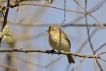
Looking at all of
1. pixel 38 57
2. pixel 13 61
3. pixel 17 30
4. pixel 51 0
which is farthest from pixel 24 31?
pixel 51 0

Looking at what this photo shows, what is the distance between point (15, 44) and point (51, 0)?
4407mm

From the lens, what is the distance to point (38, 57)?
5.47 m

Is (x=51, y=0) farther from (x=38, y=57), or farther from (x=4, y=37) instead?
(x=38, y=57)

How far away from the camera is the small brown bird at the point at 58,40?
436 centimetres

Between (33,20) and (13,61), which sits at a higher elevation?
(33,20)

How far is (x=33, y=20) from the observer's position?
667cm

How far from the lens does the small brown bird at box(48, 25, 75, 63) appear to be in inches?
172

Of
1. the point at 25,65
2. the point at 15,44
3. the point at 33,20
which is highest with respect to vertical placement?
the point at 33,20

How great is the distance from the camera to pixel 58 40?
443cm

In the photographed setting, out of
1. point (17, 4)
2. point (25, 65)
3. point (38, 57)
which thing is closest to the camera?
point (17, 4)

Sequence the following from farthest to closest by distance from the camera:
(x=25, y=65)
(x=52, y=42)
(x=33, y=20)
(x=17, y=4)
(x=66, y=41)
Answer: (x=33, y=20), (x=25, y=65), (x=66, y=41), (x=52, y=42), (x=17, y=4)

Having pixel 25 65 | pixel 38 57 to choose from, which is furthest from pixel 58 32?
pixel 25 65

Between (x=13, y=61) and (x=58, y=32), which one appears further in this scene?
(x=13, y=61)

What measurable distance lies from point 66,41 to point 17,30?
248 cm
